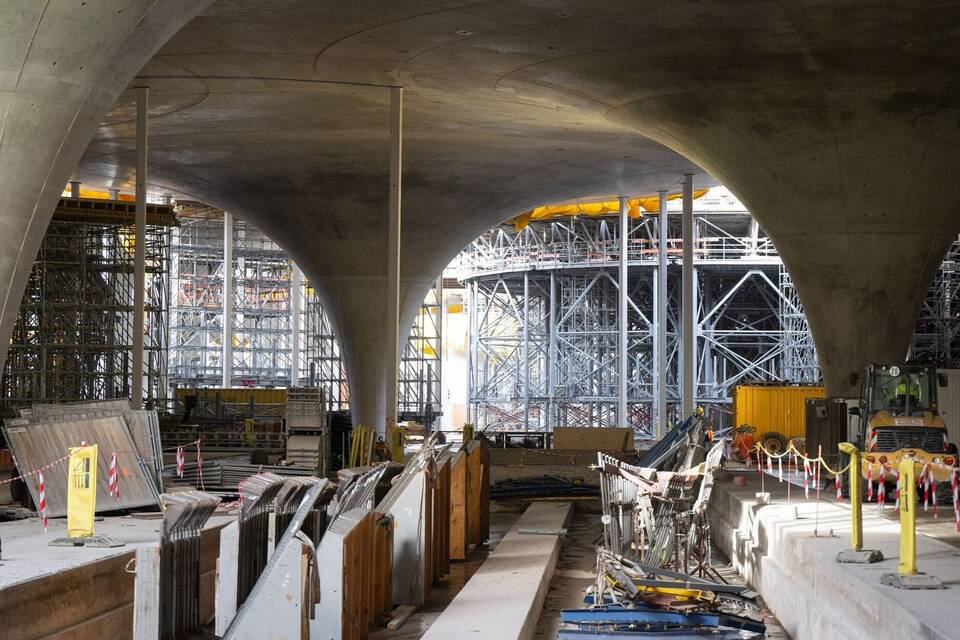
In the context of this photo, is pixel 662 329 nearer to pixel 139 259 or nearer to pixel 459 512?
pixel 139 259

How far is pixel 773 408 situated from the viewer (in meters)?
33.6

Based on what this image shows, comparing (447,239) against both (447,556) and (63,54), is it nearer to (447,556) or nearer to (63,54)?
(447,556)

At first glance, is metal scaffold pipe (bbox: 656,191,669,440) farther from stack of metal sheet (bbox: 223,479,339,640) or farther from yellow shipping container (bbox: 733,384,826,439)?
stack of metal sheet (bbox: 223,479,339,640)

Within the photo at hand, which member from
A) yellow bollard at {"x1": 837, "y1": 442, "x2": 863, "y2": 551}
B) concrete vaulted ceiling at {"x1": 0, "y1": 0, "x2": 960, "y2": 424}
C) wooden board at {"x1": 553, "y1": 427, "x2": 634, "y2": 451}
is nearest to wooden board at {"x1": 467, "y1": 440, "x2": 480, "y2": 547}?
concrete vaulted ceiling at {"x1": 0, "y1": 0, "x2": 960, "y2": 424}

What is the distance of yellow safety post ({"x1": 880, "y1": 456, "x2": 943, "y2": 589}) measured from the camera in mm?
9422

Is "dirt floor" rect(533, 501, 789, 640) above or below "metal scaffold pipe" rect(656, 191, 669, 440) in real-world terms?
below

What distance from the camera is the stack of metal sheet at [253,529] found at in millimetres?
9999

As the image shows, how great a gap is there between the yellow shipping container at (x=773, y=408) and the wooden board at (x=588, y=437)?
5.52 metres

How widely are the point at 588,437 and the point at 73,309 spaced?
14.1 meters

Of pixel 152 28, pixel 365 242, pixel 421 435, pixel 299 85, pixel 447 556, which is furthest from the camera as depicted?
pixel 421 435

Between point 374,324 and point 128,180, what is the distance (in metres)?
9.51

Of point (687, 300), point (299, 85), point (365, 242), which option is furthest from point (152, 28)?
point (365, 242)

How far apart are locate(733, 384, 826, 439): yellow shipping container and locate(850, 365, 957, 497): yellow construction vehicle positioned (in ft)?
47.4

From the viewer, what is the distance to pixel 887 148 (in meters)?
22.1
